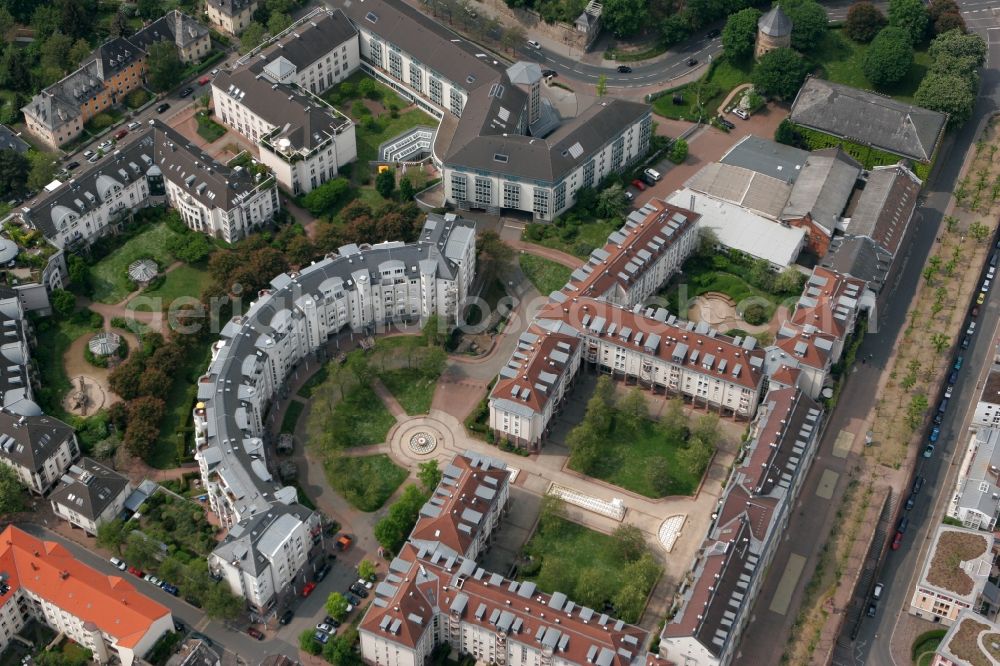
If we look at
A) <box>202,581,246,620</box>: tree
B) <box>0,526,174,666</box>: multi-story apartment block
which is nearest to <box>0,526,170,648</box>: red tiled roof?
<box>0,526,174,666</box>: multi-story apartment block

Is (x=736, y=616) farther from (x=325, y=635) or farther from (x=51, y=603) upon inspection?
(x=51, y=603)

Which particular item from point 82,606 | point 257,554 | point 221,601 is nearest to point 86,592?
point 82,606

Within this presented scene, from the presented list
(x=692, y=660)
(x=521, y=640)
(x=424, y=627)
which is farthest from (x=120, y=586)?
(x=692, y=660)

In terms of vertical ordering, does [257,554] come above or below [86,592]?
above

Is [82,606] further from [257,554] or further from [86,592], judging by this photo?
[257,554]

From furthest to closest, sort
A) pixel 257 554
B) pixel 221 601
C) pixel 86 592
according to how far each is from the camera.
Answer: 1. pixel 221 601
2. pixel 257 554
3. pixel 86 592
